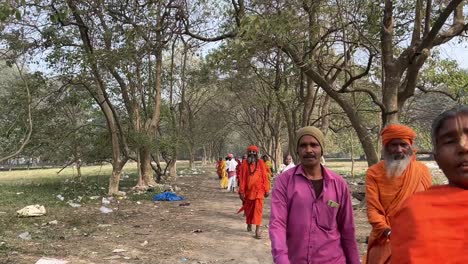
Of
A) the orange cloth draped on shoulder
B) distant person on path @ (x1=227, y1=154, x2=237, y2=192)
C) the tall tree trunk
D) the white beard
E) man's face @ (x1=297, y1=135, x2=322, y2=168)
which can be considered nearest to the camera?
the orange cloth draped on shoulder

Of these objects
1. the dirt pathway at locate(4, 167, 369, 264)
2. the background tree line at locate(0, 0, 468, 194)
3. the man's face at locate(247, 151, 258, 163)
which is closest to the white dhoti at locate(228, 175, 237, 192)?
the background tree line at locate(0, 0, 468, 194)

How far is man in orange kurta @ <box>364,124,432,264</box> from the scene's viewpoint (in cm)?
373

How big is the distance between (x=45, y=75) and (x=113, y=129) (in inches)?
114

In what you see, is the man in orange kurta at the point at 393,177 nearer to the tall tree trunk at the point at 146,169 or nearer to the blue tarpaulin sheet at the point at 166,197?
the blue tarpaulin sheet at the point at 166,197

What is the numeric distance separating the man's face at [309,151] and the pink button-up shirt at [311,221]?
0.08m

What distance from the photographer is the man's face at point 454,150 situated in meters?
1.38

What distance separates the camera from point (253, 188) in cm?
927

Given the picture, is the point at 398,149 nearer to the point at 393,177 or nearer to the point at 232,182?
the point at 393,177

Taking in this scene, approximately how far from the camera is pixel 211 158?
68.1 metres

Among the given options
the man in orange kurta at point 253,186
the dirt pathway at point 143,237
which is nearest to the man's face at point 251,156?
the man in orange kurta at point 253,186

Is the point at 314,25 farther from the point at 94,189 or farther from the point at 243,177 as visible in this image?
the point at 94,189

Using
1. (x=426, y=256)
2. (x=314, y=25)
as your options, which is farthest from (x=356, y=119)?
(x=426, y=256)

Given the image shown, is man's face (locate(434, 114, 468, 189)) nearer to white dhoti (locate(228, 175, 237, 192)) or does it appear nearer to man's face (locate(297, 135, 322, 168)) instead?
man's face (locate(297, 135, 322, 168))

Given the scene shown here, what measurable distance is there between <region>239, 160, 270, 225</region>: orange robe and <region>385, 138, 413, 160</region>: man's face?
5.38m
